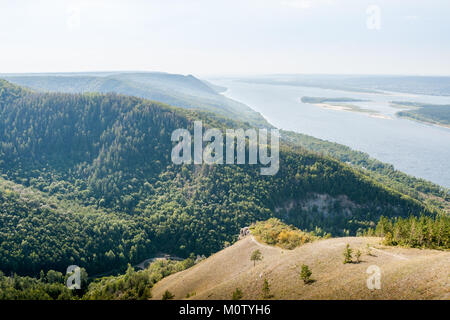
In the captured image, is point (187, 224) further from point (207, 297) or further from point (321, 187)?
point (207, 297)

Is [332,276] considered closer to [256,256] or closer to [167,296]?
[256,256]

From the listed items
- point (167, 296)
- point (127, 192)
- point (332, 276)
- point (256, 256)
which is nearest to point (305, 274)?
point (332, 276)

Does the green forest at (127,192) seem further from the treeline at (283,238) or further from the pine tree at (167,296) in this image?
the pine tree at (167,296)

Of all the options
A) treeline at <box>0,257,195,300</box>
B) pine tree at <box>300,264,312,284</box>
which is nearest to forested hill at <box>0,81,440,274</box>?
treeline at <box>0,257,195,300</box>

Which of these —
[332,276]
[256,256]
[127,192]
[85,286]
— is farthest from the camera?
[127,192]

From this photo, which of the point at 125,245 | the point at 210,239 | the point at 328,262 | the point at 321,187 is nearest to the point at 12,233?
the point at 125,245
